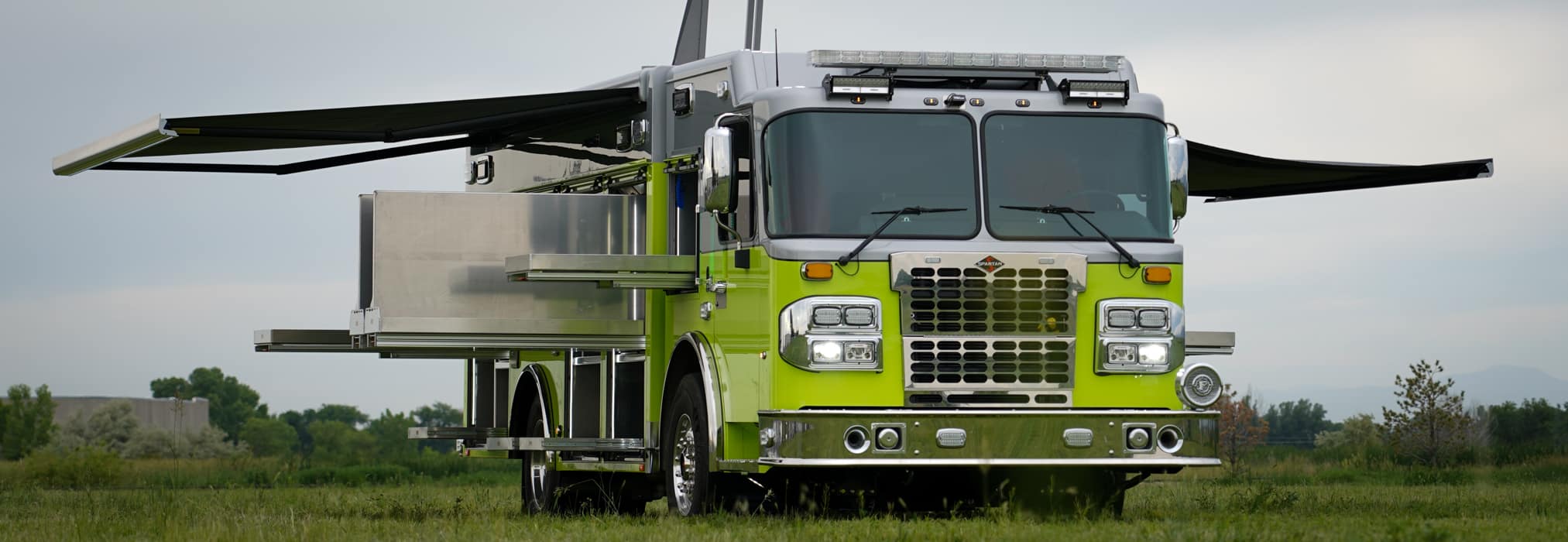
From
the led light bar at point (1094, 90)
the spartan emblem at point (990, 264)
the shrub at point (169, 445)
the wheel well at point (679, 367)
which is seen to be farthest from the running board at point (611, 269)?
the shrub at point (169, 445)

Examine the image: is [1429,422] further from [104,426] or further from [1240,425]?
[104,426]

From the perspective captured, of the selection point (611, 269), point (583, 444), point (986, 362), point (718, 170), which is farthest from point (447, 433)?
point (986, 362)

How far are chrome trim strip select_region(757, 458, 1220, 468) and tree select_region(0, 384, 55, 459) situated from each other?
121 feet

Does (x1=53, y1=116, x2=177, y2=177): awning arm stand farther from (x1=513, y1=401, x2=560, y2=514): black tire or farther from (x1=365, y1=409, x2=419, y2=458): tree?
(x1=365, y1=409, x2=419, y2=458): tree

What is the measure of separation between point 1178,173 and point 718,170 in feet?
9.23

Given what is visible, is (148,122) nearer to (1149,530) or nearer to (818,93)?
(818,93)

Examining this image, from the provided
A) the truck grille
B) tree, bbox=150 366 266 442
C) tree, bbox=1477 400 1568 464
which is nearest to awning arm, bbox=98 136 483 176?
the truck grille

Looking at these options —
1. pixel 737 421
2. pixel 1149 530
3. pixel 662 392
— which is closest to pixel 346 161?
pixel 662 392

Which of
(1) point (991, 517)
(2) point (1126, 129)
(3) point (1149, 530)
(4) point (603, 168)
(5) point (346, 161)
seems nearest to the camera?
(3) point (1149, 530)

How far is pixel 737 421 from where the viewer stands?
1116cm

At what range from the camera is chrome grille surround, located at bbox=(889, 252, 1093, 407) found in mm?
10750

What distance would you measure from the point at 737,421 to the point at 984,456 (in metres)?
1.50

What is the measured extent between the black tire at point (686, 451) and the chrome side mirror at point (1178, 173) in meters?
3.14

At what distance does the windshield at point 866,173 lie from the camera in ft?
35.7
